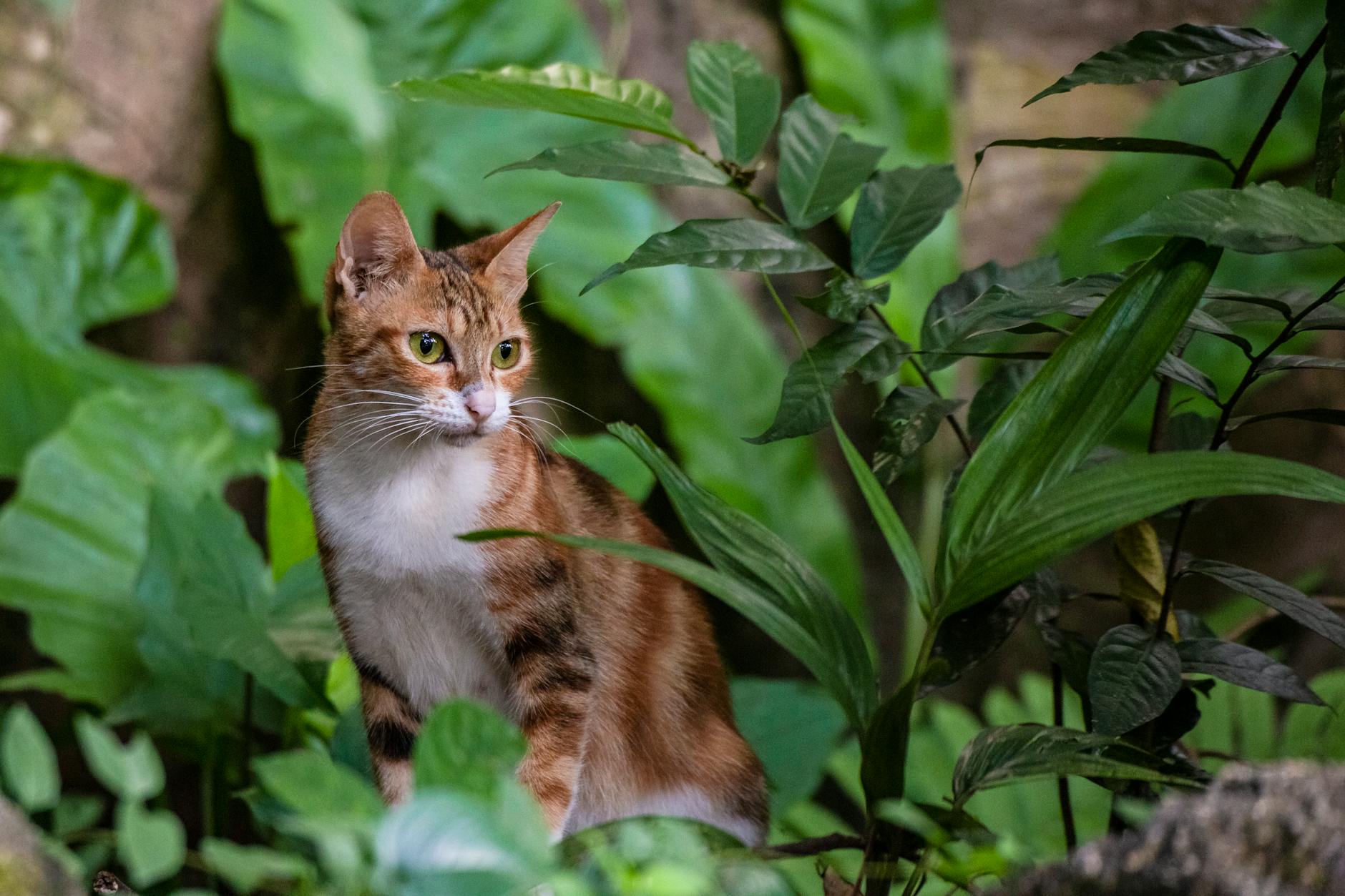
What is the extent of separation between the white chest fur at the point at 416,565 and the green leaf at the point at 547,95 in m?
0.44

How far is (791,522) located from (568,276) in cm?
84

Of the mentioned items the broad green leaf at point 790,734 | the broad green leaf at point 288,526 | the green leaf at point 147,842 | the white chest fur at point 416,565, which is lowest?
the broad green leaf at point 790,734

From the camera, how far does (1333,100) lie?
935mm

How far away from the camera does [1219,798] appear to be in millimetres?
711

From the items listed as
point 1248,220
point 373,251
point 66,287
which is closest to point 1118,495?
point 1248,220

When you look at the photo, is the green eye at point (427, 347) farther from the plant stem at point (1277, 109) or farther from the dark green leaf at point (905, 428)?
the plant stem at point (1277, 109)

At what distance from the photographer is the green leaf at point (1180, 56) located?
3.17 feet

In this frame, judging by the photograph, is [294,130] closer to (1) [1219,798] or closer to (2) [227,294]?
(2) [227,294]

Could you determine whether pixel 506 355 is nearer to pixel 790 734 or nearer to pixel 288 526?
pixel 288 526

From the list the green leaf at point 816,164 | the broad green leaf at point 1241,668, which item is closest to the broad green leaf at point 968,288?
the green leaf at point 816,164

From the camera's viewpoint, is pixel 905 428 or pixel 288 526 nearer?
pixel 905 428

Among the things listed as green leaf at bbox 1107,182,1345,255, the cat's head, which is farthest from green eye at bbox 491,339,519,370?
green leaf at bbox 1107,182,1345,255

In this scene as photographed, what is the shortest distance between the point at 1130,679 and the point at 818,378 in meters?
0.38

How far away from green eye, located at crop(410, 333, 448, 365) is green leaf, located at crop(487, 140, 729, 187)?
1.05ft
